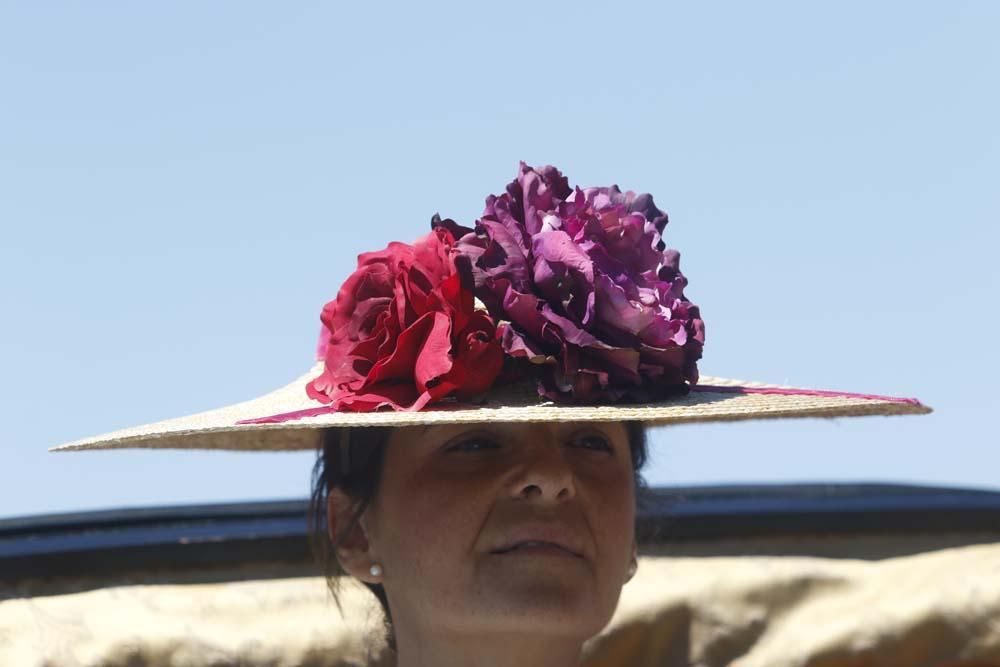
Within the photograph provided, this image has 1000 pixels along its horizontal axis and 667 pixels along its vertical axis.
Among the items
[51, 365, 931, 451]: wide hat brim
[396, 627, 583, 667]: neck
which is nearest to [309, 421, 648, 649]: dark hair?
[51, 365, 931, 451]: wide hat brim

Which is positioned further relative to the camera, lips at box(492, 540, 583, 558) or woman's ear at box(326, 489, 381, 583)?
woman's ear at box(326, 489, 381, 583)

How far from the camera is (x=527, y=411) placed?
199cm

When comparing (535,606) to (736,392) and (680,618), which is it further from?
(680,618)

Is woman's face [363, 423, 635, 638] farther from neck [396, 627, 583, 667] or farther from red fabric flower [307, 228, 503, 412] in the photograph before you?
red fabric flower [307, 228, 503, 412]

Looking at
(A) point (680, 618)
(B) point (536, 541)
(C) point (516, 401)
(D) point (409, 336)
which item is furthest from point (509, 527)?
(A) point (680, 618)

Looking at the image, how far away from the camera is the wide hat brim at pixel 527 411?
198 centimetres

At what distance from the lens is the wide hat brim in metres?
1.98

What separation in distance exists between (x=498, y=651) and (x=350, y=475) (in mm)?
402

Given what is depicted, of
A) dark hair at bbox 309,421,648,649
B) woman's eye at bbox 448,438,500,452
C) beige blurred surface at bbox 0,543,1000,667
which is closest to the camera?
woman's eye at bbox 448,438,500,452

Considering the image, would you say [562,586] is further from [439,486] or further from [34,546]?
[34,546]

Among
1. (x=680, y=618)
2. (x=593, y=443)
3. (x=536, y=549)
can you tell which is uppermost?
(x=593, y=443)

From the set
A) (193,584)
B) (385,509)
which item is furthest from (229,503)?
Result: (385,509)

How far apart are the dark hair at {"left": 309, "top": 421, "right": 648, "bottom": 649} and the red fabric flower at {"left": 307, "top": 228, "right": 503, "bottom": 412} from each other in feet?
0.64

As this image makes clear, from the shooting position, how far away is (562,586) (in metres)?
2.11
